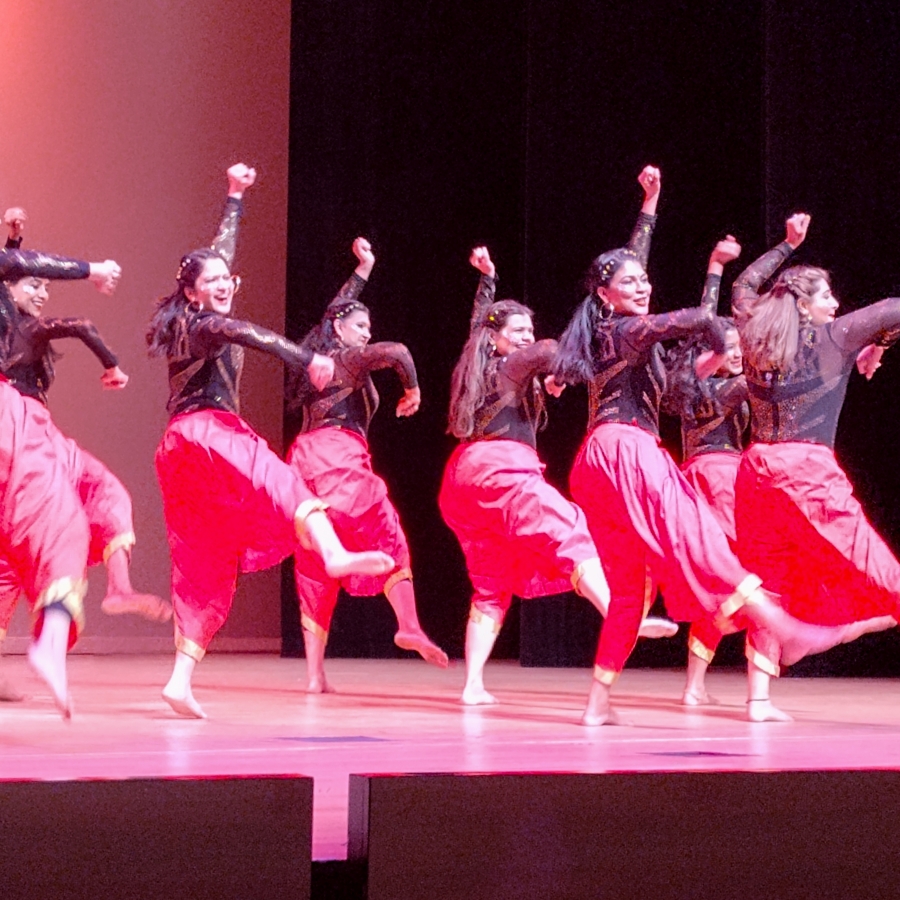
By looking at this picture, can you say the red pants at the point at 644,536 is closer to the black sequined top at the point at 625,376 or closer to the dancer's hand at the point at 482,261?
the black sequined top at the point at 625,376

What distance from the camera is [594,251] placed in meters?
7.50

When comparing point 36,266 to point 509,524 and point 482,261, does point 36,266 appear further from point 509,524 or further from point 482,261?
point 482,261

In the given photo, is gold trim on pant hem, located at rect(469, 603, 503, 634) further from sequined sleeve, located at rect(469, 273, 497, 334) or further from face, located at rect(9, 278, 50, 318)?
face, located at rect(9, 278, 50, 318)

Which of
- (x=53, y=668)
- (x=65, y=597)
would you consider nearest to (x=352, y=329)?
(x=65, y=597)

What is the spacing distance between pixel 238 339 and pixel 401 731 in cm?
121

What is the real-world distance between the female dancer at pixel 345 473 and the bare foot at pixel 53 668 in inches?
81.1

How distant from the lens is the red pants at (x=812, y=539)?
4.04 m

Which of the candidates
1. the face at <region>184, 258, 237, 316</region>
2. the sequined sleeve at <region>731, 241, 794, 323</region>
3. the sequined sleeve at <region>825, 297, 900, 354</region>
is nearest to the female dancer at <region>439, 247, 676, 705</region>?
the sequined sleeve at <region>731, 241, 794, 323</region>

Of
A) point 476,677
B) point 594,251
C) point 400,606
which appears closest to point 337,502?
point 400,606

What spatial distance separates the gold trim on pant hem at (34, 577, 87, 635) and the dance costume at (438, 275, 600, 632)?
5.74 ft

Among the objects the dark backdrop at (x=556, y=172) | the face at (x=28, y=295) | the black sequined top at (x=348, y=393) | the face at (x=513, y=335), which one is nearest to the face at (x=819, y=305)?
the face at (x=513, y=335)

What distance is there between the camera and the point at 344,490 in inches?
215

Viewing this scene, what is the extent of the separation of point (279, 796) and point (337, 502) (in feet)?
10.8

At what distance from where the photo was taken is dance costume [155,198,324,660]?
4.01 metres
